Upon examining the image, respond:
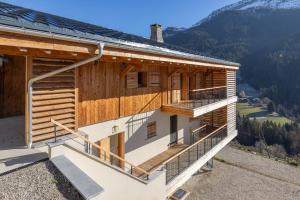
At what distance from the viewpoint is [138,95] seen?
35.2 ft

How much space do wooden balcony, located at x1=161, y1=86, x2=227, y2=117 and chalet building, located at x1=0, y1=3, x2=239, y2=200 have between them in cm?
6

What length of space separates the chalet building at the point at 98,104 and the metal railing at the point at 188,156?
2.4 inches

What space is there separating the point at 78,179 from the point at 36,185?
0.74 m

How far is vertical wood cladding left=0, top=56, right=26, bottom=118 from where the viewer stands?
327 inches

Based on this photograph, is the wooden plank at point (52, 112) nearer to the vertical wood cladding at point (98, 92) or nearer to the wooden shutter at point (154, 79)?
the vertical wood cladding at point (98, 92)

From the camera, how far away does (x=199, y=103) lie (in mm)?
13594

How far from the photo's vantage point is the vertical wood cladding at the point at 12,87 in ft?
27.3

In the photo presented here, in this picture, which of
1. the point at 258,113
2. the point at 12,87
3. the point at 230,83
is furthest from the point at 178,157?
the point at 258,113

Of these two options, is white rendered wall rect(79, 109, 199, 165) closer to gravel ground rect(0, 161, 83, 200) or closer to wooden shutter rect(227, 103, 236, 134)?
gravel ground rect(0, 161, 83, 200)

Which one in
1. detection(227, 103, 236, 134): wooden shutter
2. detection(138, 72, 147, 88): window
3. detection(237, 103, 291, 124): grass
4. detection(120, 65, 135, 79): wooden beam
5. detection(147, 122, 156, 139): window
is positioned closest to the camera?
detection(120, 65, 135, 79): wooden beam

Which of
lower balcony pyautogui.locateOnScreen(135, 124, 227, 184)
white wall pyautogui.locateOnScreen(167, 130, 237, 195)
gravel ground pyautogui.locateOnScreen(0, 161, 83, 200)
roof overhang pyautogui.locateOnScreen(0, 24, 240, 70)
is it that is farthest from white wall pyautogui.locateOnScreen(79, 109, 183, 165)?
gravel ground pyautogui.locateOnScreen(0, 161, 83, 200)

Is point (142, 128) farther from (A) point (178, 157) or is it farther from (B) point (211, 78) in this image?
(B) point (211, 78)

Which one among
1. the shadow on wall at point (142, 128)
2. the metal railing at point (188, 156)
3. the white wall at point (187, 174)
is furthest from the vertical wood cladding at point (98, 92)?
the white wall at point (187, 174)

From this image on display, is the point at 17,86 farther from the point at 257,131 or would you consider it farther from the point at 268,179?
the point at 257,131
